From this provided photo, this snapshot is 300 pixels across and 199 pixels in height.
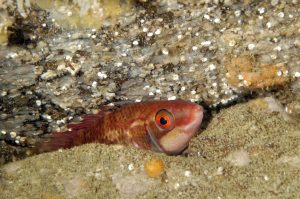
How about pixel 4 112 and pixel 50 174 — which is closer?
pixel 50 174

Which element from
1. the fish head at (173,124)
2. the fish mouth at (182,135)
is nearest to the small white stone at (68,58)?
the fish head at (173,124)

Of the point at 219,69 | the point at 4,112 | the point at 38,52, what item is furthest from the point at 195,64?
the point at 4,112

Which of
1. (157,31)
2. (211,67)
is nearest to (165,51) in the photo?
(157,31)

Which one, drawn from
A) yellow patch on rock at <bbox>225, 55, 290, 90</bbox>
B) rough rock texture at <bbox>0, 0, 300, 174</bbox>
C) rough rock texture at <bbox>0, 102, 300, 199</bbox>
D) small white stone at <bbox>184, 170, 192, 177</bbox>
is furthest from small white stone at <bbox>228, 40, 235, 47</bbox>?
small white stone at <bbox>184, 170, 192, 177</bbox>

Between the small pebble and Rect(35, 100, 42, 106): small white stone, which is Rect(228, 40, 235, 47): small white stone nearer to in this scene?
the small pebble

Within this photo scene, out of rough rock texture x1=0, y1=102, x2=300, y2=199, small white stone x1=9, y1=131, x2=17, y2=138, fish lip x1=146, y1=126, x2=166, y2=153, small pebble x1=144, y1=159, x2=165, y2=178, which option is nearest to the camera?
rough rock texture x1=0, y1=102, x2=300, y2=199

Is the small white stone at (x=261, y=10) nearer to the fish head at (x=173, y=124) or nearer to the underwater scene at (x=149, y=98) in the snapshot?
the underwater scene at (x=149, y=98)

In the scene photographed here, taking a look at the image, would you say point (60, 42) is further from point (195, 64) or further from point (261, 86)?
point (261, 86)
